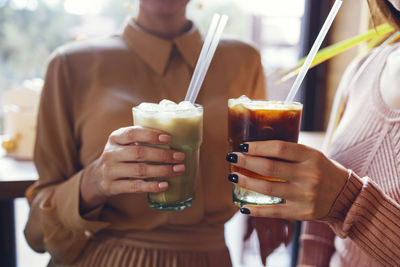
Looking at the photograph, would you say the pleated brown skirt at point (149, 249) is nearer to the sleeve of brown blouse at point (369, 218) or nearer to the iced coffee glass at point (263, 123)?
the iced coffee glass at point (263, 123)

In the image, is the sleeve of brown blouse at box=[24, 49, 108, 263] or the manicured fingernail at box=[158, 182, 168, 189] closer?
the manicured fingernail at box=[158, 182, 168, 189]

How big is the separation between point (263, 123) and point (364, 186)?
297 millimetres

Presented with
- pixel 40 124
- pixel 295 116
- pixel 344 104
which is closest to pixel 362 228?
pixel 295 116

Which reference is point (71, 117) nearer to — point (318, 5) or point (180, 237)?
point (180, 237)

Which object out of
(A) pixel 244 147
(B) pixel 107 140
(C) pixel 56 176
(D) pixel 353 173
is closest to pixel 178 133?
(A) pixel 244 147

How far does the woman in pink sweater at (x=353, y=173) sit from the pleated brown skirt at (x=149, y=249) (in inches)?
16.8

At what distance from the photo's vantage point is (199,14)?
2.49 meters

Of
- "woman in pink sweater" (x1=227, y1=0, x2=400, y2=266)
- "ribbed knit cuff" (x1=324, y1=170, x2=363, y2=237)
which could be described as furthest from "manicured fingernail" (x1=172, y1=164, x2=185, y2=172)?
"ribbed knit cuff" (x1=324, y1=170, x2=363, y2=237)

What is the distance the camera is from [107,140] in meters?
1.16

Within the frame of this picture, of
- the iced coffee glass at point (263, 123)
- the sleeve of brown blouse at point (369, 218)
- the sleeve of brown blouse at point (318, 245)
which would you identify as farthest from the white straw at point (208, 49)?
the sleeve of brown blouse at point (318, 245)

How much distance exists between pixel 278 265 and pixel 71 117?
9.23 ft

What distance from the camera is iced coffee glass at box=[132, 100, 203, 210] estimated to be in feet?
3.01

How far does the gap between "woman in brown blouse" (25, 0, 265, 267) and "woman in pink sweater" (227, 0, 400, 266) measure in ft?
1.36

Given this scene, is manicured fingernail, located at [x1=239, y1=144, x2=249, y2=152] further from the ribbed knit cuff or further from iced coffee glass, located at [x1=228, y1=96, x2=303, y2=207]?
the ribbed knit cuff
